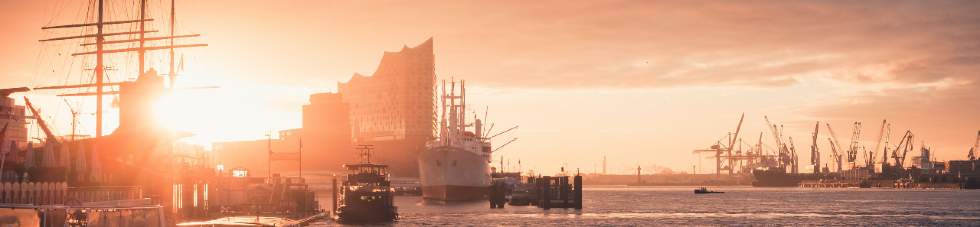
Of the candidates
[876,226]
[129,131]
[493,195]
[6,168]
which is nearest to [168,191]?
[129,131]

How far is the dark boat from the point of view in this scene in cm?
9775

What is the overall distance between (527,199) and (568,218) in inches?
1880

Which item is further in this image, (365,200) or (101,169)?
(365,200)

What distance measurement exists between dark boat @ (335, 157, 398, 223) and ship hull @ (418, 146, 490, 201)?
76.1 meters

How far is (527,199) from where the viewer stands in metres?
168

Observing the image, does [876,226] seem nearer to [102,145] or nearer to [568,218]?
[568,218]

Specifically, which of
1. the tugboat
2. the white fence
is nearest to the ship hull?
the tugboat

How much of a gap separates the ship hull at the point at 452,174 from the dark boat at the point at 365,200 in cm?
7610

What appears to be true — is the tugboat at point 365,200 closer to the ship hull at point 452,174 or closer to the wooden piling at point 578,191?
the wooden piling at point 578,191

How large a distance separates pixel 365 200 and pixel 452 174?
79831mm

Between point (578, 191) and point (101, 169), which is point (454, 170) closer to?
point (578, 191)

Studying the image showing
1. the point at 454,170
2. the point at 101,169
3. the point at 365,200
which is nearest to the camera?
the point at 101,169

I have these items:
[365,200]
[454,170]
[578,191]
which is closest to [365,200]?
[365,200]

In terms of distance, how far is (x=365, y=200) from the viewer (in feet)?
324
